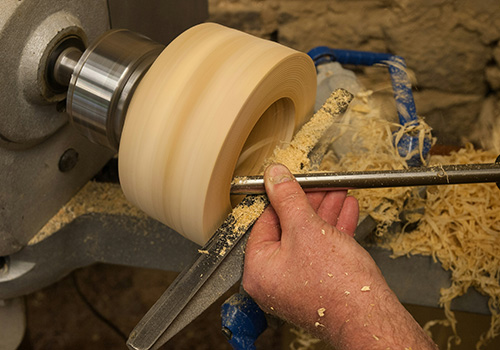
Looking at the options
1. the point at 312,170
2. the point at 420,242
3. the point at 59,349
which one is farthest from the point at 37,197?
the point at 59,349

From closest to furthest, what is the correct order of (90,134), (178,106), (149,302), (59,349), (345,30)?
(178,106) → (90,134) → (345,30) → (59,349) → (149,302)

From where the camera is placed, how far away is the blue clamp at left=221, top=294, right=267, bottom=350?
33.5 inches

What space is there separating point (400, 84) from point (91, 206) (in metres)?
0.79

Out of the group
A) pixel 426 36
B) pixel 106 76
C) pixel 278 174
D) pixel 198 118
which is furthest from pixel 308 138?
pixel 426 36

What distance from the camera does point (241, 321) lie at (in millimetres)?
852

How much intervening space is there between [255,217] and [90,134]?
13.7 inches

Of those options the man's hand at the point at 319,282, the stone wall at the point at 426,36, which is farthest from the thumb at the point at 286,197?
the stone wall at the point at 426,36

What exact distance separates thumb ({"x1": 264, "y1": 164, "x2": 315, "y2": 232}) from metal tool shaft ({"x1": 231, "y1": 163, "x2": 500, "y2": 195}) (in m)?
0.02

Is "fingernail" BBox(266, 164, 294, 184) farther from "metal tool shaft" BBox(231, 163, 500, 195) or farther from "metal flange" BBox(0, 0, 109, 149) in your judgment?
"metal flange" BBox(0, 0, 109, 149)

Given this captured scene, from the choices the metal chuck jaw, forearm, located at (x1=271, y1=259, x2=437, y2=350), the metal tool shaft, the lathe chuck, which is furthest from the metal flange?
forearm, located at (x1=271, y1=259, x2=437, y2=350)

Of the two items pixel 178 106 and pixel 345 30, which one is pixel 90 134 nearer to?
pixel 178 106

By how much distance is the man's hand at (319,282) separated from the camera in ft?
2.39

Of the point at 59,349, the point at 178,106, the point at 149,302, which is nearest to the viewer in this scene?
the point at 178,106

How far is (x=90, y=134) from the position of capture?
0.90 m
